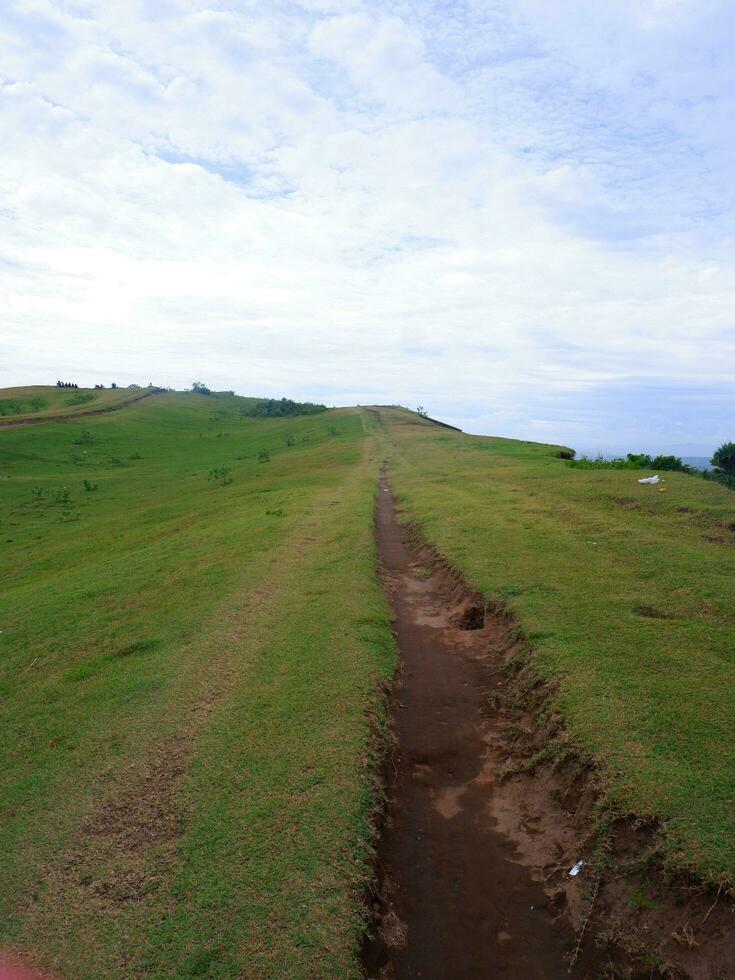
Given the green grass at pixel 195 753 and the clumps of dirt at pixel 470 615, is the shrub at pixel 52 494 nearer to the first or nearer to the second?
the green grass at pixel 195 753

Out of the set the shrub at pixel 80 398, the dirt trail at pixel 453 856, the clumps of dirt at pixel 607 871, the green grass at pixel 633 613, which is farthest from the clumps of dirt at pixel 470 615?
the shrub at pixel 80 398

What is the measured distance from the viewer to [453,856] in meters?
6.81

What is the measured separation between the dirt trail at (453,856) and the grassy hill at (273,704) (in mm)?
500

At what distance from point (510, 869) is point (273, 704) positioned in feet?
13.8

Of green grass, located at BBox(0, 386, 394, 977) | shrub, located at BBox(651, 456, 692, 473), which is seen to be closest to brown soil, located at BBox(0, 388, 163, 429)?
green grass, located at BBox(0, 386, 394, 977)

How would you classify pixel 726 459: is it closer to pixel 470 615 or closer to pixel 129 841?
pixel 470 615

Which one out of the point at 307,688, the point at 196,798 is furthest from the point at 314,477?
the point at 196,798

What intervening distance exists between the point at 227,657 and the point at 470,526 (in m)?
10.5

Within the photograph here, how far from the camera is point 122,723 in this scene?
920 centimetres

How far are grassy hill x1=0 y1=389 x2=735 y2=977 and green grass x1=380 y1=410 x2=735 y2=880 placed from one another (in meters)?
0.04

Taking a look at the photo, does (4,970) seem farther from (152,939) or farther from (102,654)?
(102,654)

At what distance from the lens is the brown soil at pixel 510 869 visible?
5.49 metres

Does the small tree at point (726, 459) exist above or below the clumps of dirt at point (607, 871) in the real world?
above

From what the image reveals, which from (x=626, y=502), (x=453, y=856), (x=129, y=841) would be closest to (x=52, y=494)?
(x=626, y=502)
